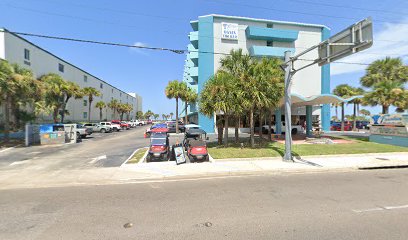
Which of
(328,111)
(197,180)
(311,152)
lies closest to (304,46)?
(328,111)

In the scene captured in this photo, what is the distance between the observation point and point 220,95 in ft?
44.7

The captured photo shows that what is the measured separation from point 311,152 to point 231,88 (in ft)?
21.8

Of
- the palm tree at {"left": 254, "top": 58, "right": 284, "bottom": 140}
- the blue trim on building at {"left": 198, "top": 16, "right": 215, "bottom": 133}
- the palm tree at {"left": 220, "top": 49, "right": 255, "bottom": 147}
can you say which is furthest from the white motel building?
the blue trim on building at {"left": 198, "top": 16, "right": 215, "bottom": 133}

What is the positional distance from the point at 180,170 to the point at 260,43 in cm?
2791

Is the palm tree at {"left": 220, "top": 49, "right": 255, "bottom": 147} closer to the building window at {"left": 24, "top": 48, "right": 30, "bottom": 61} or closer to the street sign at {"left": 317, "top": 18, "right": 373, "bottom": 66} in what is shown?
the street sign at {"left": 317, "top": 18, "right": 373, "bottom": 66}

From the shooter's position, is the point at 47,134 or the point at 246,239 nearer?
the point at 246,239

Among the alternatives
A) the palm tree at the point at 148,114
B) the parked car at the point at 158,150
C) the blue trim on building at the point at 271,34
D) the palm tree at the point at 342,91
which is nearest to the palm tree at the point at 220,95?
the parked car at the point at 158,150

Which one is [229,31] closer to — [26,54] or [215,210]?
[26,54]

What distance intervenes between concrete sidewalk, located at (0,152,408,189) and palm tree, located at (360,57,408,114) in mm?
9014

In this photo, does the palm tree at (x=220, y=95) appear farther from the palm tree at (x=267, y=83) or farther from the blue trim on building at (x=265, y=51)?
the blue trim on building at (x=265, y=51)

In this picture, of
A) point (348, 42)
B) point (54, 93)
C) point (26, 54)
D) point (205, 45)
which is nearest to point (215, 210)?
point (348, 42)

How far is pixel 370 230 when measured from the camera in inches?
A: 160

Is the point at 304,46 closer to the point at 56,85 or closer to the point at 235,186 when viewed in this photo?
the point at 235,186

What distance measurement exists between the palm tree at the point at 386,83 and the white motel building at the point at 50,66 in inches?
1115
